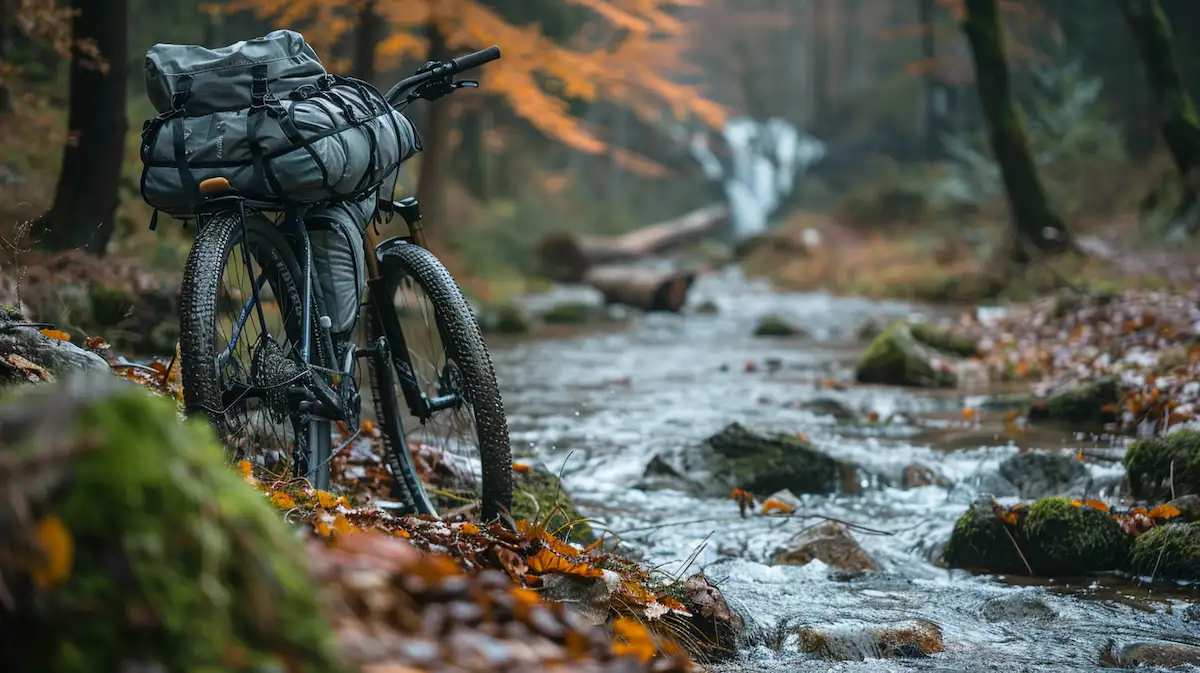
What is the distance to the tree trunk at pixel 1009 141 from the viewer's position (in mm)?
14102

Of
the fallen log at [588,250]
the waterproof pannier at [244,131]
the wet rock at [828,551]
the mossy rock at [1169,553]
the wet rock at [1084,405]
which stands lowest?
the fallen log at [588,250]

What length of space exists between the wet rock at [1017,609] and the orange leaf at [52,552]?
3118 mm

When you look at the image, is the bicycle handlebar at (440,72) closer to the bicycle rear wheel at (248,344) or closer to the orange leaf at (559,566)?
the bicycle rear wheel at (248,344)

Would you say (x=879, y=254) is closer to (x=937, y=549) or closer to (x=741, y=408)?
(x=741, y=408)

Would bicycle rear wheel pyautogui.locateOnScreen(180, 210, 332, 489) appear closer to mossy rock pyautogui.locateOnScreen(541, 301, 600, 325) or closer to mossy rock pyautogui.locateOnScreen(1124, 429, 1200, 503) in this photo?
mossy rock pyautogui.locateOnScreen(1124, 429, 1200, 503)

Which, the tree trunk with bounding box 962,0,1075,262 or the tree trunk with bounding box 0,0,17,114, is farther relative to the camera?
the tree trunk with bounding box 962,0,1075,262

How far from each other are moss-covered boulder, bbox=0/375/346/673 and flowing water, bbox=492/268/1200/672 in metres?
1.96

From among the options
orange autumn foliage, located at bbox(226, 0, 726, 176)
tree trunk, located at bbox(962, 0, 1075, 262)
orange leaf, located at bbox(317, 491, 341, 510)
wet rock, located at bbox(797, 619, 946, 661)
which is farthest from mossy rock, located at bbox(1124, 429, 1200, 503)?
orange autumn foliage, located at bbox(226, 0, 726, 176)

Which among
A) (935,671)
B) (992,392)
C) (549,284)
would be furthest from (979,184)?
(935,671)

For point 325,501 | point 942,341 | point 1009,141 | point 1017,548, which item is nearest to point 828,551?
point 1017,548

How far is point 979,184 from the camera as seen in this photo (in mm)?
24156

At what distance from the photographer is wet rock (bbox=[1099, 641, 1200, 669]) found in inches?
123

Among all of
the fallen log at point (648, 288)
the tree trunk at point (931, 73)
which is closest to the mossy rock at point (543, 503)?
the fallen log at point (648, 288)

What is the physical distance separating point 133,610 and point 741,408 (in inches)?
263
